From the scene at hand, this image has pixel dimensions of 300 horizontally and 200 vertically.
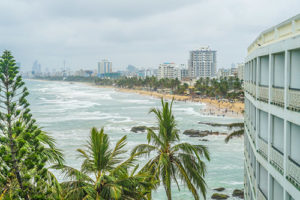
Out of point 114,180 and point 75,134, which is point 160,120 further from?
→ point 75,134

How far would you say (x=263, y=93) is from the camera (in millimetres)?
8688

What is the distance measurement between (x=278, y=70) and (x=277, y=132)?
4.69 feet

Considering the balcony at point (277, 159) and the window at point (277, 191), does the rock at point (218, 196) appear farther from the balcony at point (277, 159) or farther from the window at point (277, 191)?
the balcony at point (277, 159)

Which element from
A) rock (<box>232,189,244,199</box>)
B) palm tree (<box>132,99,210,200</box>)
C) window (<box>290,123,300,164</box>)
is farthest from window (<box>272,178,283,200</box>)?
rock (<box>232,189,244,199</box>)

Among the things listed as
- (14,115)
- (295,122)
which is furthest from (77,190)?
(295,122)

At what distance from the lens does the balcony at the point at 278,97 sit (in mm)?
7078

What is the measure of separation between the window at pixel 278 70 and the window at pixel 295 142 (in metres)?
1.43

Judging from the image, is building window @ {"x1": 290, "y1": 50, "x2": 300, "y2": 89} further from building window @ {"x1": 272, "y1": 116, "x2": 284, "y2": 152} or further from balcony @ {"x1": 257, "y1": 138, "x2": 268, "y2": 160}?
balcony @ {"x1": 257, "y1": 138, "x2": 268, "y2": 160}

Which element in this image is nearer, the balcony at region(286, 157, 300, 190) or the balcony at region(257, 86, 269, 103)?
the balcony at region(286, 157, 300, 190)

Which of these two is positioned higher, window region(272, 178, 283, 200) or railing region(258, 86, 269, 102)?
railing region(258, 86, 269, 102)

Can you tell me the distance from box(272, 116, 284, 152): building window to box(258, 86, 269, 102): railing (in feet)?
2.49

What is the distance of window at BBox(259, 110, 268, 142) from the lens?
9125 mm

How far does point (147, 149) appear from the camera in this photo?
9.56 meters

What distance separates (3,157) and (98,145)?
2.15 metres
